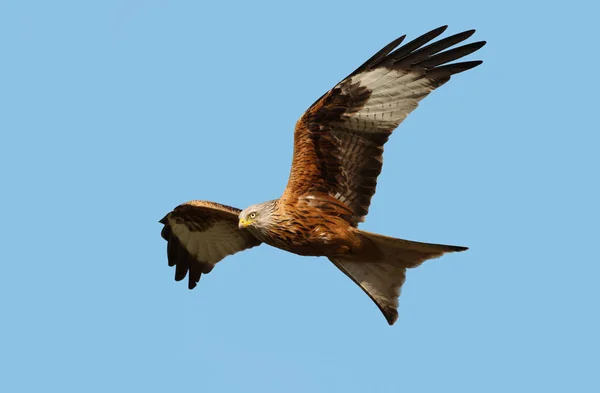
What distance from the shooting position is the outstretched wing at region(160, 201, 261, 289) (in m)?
15.4

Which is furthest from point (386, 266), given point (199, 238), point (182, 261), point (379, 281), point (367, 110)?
point (182, 261)

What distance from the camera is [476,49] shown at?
13133 millimetres

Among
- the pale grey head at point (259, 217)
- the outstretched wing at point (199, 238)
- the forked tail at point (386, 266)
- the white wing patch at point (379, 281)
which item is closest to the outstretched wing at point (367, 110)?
the pale grey head at point (259, 217)

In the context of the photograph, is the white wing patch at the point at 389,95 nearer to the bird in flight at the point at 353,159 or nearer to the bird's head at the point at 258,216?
the bird in flight at the point at 353,159

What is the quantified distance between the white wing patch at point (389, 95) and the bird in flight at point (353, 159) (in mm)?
12

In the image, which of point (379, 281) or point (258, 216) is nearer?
point (258, 216)

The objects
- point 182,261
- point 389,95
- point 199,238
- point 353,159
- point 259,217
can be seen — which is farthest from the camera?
point 182,261

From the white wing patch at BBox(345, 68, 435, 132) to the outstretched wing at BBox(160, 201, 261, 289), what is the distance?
265 centimetres

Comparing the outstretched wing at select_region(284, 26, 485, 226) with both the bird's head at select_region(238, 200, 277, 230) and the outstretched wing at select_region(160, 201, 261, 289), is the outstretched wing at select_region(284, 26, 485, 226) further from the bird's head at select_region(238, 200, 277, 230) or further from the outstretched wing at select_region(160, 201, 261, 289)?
the outstretched wing at select_region(160, 201, 261, 289)

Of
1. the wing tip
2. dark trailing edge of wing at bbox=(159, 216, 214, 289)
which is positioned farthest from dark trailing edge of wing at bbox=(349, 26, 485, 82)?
dark trailing edge of wing at bbox=(159, 216, 214, 289)

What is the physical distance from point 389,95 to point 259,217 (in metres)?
2.07

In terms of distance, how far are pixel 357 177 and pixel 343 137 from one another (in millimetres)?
514

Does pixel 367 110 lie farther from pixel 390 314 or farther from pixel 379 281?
pixel 390 314

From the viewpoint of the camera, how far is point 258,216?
527 inches
